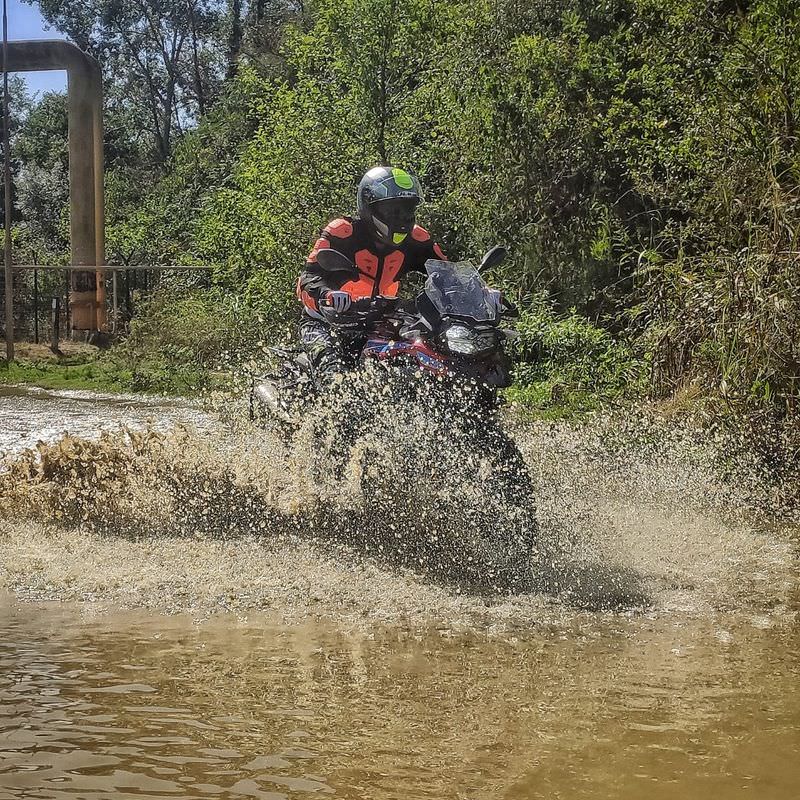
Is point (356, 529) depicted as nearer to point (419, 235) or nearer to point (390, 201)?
point (390, 201)

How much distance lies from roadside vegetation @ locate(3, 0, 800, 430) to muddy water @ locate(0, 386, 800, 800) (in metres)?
1.84

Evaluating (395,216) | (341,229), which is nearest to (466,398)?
(395,216)

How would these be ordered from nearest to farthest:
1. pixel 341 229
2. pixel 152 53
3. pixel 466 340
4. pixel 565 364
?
1. pixel 466 340
2. pixel 341 229
3. pixel 565 364
4. pixel 152 53

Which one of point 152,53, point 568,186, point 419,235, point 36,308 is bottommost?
point 36,308

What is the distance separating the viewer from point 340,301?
643 centimetres

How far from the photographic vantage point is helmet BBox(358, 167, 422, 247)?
671cm

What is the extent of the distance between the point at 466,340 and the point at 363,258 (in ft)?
5.43

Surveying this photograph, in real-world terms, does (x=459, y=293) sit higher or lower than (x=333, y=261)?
lower

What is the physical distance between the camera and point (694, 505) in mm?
7512

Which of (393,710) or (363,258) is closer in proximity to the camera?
(393,710)

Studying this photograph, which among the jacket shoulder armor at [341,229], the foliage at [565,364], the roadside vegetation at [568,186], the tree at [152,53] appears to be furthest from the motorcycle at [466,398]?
the tree at [152,53]

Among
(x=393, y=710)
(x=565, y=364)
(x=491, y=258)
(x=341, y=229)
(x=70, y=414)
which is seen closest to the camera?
(x=393, y=710)

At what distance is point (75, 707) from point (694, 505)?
4.76 meters

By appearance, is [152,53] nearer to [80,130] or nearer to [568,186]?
[80,130]
